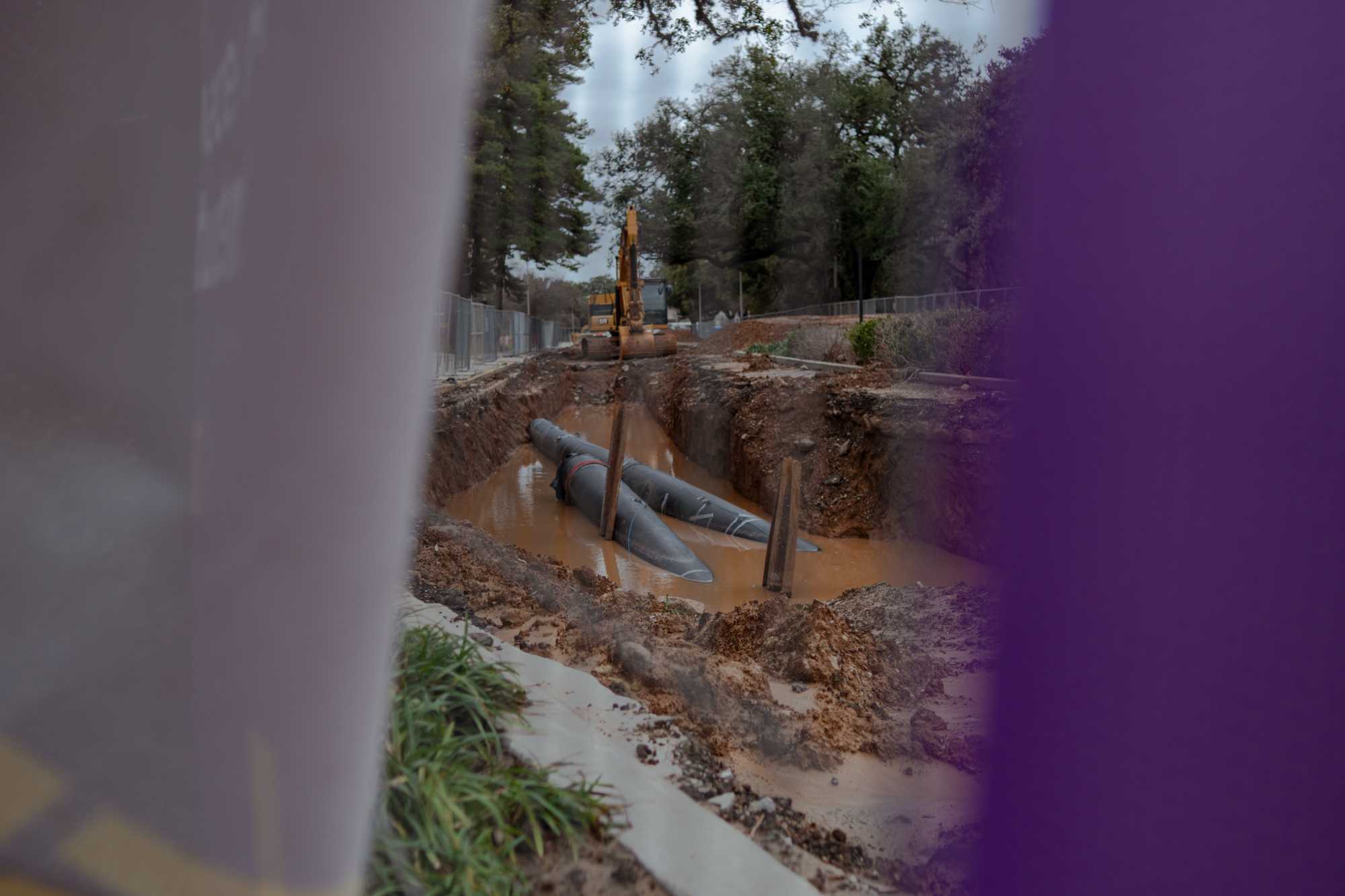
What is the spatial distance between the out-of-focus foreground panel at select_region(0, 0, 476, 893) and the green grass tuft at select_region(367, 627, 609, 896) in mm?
101

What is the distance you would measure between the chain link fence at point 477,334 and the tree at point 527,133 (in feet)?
2.94

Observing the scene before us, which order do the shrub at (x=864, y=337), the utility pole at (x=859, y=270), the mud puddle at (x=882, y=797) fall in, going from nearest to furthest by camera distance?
the mud puddle at (x=882, y=797)
the utility pole at (x=859, y=270)
the shrub at (x=864, y=337)

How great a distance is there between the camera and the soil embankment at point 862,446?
30.5 feet

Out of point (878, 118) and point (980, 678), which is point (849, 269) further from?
point (980, 678)

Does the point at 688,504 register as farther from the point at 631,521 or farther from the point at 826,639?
the point at 826,639

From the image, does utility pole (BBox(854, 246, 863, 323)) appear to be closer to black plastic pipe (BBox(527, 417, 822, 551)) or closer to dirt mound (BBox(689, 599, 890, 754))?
black plastic pipe (BBox(527, 417, 822, 551))

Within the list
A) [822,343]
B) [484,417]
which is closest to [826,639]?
[484,417]

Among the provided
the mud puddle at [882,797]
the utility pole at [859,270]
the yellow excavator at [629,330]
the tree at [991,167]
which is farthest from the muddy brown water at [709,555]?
the yellow excavator at [629,330]

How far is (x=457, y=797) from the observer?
204 cm

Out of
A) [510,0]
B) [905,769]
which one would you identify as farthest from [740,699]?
[510,0]

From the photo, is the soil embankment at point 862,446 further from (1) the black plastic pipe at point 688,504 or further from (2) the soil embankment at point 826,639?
(1) the black plastic pipe at point 688,504

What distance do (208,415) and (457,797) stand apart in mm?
1016

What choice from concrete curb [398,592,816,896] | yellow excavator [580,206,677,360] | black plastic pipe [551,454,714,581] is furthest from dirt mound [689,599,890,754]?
yellow excavator [580,206,677,360]

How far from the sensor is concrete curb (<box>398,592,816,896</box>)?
6.96 ft
